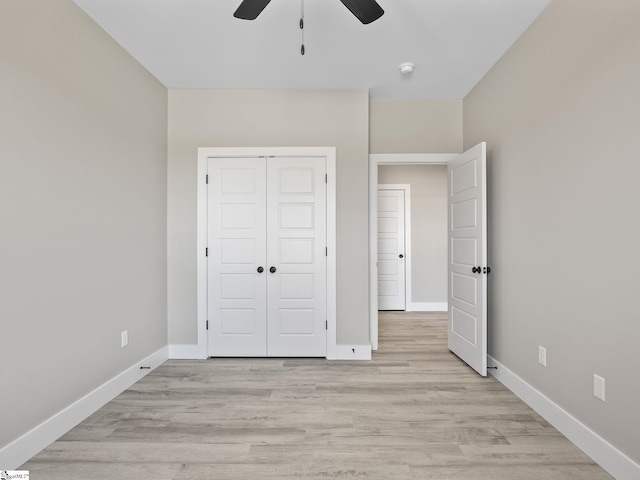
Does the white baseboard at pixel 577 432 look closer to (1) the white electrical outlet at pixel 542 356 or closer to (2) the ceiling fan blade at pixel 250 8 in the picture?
(1) the white electrical outlet at pixel 542 356

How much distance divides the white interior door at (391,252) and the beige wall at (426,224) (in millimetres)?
187

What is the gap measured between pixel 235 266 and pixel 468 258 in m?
2.27

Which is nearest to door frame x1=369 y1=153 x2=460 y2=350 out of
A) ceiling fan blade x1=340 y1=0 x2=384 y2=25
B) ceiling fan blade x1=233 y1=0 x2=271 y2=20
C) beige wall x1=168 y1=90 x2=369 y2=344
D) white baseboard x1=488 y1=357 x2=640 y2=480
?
beige wall x1=168 y1=90 x2=369 y2=344

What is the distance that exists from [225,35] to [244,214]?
153cm

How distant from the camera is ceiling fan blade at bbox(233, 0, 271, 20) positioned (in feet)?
5.08

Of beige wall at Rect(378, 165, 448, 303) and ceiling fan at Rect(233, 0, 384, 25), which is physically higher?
ceiling fan at Rect(233, 0, 384, 25)

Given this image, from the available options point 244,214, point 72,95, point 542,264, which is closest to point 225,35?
point 72,95

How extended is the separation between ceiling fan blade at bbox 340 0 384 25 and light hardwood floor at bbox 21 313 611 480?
240 cm

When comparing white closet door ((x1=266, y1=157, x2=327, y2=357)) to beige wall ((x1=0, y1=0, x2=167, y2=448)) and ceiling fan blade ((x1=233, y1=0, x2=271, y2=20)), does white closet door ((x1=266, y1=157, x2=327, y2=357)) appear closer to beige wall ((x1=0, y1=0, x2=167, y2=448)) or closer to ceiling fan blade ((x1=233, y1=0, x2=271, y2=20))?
beige wall ((x1=0, y1=0, x2=167, y2=448))

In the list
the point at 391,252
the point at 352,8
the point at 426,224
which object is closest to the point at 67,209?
the point at 352,8

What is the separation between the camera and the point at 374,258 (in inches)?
130

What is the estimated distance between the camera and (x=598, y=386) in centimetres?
170

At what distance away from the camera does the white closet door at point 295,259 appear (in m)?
3.15

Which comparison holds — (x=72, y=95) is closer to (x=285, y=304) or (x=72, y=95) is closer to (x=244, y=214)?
(x=244, y=214)
